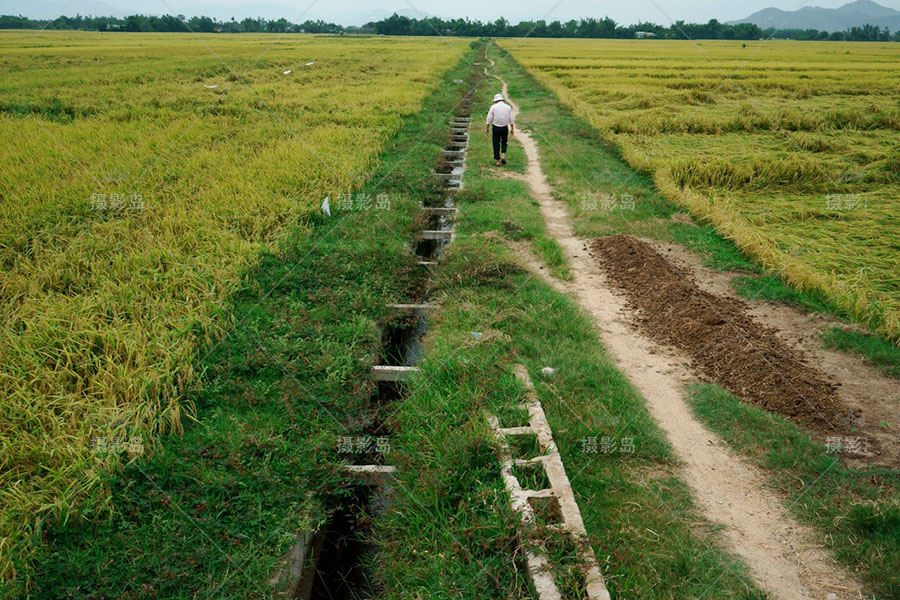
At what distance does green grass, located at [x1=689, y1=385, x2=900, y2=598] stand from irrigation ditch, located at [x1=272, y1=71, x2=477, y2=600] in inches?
95.4

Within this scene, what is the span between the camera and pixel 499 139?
405 inches

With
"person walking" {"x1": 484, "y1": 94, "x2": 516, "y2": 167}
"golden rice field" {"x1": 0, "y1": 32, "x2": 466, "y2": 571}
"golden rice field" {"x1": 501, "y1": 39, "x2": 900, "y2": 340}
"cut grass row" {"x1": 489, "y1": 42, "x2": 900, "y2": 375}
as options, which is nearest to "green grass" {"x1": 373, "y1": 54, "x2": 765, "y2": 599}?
"golden rice field" {"x1": 0, "y1": 32, "x2": 466, "y2": 571}

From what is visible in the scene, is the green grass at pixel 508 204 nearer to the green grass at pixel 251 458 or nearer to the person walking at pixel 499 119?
the person walking at pixel 499 119

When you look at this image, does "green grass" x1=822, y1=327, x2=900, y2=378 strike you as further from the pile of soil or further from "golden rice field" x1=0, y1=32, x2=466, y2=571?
"golden rice field" x1=0, y1=32, x2=466, y2=571

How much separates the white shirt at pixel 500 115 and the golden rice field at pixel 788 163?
269 cm

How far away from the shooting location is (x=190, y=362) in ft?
12.9

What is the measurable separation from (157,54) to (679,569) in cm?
3650

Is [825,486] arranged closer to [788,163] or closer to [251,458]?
[251,458]

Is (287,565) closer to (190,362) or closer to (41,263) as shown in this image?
(190,362)

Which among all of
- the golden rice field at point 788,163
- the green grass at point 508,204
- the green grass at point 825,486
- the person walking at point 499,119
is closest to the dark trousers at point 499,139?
the person walking at point 499,119

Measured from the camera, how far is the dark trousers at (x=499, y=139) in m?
10.0

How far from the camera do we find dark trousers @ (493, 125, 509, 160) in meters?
10.0

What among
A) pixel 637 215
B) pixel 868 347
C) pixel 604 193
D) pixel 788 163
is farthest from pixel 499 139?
pixel 868 347

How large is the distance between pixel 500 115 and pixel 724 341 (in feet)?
22.4
